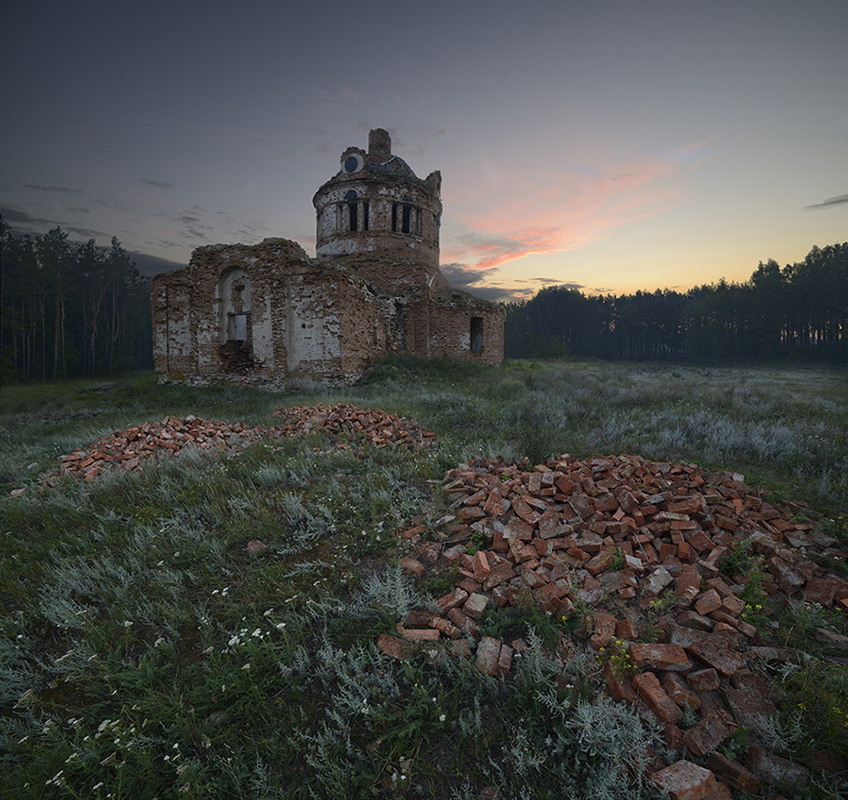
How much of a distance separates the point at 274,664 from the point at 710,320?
69090mm

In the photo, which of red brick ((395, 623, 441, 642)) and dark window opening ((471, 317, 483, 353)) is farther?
dark window opening ((471, 317, 483, 353))

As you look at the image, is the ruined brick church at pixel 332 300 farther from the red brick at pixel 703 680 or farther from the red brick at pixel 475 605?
the red brick at pixel 703 680

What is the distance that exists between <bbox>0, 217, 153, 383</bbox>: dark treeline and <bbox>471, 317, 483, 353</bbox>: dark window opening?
33.9 metres

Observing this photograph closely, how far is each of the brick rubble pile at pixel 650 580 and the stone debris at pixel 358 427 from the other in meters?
2.19

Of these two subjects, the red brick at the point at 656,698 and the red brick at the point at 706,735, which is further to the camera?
the red brick at the point at 656,698

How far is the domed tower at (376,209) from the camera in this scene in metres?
22.6

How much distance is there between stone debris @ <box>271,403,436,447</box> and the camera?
666 cm

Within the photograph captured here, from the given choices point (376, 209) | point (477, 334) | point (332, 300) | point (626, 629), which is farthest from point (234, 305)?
point (626, 629)

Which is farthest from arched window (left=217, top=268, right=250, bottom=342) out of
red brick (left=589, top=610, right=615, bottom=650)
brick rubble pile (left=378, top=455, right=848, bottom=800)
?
red brick (left=589, top=610, right=615, bottom=650)

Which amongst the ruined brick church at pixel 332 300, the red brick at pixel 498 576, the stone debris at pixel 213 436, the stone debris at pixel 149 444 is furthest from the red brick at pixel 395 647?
the ruined brick church at pixel 332 300

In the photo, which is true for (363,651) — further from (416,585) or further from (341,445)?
(341,445)

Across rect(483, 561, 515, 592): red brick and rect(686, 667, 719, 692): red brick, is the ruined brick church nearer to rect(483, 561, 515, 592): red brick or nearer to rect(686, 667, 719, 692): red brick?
rect(483, 561, 515, 592): red brick

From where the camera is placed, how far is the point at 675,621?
2627 millimetres

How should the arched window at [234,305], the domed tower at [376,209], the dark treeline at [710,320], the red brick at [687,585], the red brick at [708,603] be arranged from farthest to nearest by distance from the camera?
the dark treeline at [710,320] → the domed tower at [376,209] → the arched window at [234,305] → the red brick at [687,585] → the red brick at [708,603]
